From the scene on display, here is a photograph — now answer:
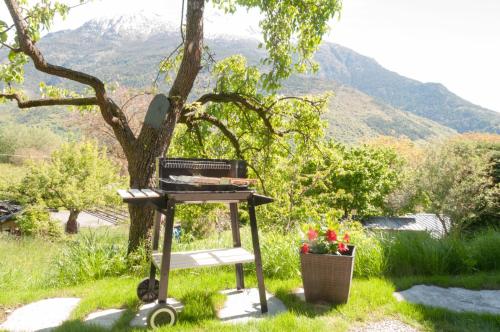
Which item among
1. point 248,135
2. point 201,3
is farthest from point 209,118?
point 201,3

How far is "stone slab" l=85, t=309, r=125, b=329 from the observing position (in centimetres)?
324

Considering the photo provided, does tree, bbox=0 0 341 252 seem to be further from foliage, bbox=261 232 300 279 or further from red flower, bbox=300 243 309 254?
red flower, bbox=300 243 309 254

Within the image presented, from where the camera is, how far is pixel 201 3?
546cm

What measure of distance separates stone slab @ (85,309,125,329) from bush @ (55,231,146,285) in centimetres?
131

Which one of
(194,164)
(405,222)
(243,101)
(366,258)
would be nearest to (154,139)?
(243,101)

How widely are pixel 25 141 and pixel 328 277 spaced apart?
52.4 meters

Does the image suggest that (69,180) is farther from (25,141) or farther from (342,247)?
(25,141)

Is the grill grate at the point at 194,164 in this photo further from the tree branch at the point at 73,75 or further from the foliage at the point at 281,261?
the tree branch at the point at 73,75

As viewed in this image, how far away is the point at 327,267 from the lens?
373 centimetres

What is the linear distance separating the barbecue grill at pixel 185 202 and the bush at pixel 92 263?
1227 mm

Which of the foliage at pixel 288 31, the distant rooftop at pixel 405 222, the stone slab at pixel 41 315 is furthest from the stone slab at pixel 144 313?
the distant rooftop at pixel 405 222

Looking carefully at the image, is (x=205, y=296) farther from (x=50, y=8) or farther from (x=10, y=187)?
(x=10, y=187)

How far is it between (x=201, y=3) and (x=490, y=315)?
15.8 ft

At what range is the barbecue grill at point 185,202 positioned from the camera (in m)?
3.21
